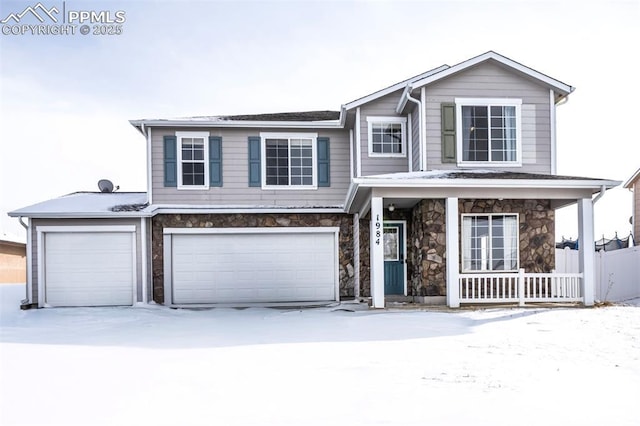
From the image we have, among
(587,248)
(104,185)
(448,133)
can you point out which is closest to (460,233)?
(448,133)

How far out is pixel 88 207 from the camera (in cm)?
1288

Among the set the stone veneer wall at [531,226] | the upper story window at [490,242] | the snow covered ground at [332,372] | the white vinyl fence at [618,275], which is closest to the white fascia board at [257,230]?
the upper story window at [490,242]

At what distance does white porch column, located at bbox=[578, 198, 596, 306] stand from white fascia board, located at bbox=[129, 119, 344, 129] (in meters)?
6.23

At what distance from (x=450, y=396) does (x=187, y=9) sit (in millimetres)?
11448

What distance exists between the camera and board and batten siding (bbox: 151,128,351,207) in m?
13.1

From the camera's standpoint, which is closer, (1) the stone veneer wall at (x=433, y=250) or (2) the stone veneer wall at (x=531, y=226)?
(1) the stone veneer wall at (x=433, y=250)

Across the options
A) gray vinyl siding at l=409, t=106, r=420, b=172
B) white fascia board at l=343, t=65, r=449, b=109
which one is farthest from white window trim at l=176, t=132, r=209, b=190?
gray vinyl siding at l=409, t=106, r=420, b=172

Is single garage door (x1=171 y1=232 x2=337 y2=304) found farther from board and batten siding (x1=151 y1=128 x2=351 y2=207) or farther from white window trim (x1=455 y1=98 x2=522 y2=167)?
white window trim (x1=455 y1=98 x2=522 y2=167)

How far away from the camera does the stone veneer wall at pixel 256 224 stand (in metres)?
12.8

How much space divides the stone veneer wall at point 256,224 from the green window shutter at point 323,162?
37.9 inches

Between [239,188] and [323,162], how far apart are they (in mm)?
2455

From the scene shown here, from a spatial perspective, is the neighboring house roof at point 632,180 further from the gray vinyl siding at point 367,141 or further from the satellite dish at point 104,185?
the satellite dish at point 104,185

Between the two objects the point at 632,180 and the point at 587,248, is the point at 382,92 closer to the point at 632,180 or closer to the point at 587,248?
the point at 587,248

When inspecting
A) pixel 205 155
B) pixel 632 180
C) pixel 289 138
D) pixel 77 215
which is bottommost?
pixel 77 215
